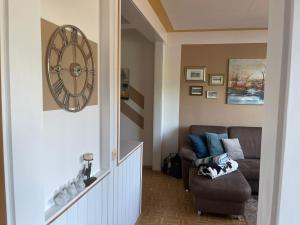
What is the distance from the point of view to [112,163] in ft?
6.34

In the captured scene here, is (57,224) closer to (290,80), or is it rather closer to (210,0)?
(290,80)

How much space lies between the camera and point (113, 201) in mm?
1986

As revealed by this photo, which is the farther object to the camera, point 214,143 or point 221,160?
point 214,143

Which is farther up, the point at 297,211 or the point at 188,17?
the point at 188,17

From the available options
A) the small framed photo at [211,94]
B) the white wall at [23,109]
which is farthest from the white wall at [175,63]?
the white wall at [23,109]

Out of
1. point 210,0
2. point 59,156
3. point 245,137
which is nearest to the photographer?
point 59,156

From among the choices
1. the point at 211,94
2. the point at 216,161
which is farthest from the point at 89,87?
the point at 211,94

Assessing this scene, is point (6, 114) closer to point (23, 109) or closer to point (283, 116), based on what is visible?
point (23, 109)

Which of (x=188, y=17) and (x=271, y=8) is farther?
(x=188, y=17)

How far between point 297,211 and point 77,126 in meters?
1.31

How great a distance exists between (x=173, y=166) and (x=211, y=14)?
8.43 feet

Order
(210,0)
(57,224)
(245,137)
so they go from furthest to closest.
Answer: (245,137)
(210,0)
(57,224)

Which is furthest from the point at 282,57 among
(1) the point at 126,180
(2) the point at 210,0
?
(2) the point at 210,0

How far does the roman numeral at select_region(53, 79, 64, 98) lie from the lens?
4.17 feet
